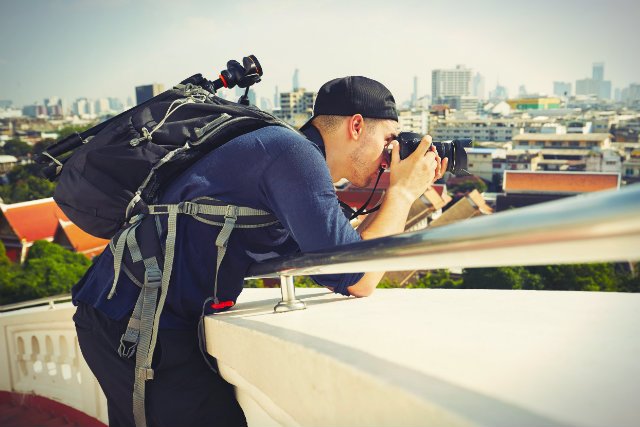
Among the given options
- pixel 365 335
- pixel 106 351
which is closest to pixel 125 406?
pixel 106 351

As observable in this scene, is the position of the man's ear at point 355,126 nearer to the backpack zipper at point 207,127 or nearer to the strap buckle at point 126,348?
the backpack zipper at point 207,127

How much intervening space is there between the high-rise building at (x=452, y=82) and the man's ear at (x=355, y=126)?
79439mm

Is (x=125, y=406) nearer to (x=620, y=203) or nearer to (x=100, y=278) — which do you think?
(x=100, y=278)

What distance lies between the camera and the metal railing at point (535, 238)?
0.31m

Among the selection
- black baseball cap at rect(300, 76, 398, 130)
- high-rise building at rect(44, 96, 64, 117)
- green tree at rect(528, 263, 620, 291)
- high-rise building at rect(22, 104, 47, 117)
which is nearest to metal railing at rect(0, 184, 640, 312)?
black baseball cap at rect(300, 76, 398, 130)

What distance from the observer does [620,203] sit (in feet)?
1.01

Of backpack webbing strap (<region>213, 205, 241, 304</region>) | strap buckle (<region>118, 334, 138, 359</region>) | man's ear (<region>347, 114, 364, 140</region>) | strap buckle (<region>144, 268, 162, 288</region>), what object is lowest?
strap buckle (<region>118, 334, 138, 359</region>)

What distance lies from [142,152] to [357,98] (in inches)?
12.6

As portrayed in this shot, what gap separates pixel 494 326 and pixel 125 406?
49cm

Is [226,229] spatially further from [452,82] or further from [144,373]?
[452,82]

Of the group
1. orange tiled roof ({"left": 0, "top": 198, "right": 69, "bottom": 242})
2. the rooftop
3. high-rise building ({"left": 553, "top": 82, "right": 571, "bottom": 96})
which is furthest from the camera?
high-rise building ({"left": 553, "top": 82, "right": 571, "bottom": 96})

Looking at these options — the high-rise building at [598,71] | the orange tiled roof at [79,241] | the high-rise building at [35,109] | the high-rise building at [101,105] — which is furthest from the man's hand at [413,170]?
the high-rise building at [598,71]

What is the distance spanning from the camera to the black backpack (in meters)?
0.81

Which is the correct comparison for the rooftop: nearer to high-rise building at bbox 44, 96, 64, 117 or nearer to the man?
the man
